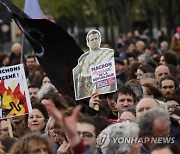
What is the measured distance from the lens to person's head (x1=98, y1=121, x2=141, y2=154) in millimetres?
7789

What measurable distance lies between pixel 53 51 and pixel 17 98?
231 centimetres

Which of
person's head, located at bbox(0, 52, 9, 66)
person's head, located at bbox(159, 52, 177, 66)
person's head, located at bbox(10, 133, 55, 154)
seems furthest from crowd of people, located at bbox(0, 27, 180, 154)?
person's head, located at bbox(0, 52, 9, 66)

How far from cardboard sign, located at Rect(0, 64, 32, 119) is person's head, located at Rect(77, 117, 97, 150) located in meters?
3.32

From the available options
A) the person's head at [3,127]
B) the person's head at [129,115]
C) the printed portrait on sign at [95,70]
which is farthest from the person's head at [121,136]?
the printed portrait on sign at [95,70]

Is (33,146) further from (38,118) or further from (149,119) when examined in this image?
(38,118)

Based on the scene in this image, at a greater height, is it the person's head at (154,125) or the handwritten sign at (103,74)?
the handwritten sign at (103,74)

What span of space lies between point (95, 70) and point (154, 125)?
15.4ft

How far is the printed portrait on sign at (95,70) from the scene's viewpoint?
12.8 meters

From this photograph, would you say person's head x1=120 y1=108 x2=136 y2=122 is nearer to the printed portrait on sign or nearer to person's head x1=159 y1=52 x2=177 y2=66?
the printed portrait on sign

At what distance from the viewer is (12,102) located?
456 inches

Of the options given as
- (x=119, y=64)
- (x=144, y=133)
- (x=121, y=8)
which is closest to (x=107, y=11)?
(x=121, y=8)

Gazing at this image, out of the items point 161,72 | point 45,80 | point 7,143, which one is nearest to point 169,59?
point 161,72

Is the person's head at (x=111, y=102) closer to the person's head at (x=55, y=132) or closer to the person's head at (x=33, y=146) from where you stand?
the person's head at (x=55, y=132)

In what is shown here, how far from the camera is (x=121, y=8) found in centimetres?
5388
